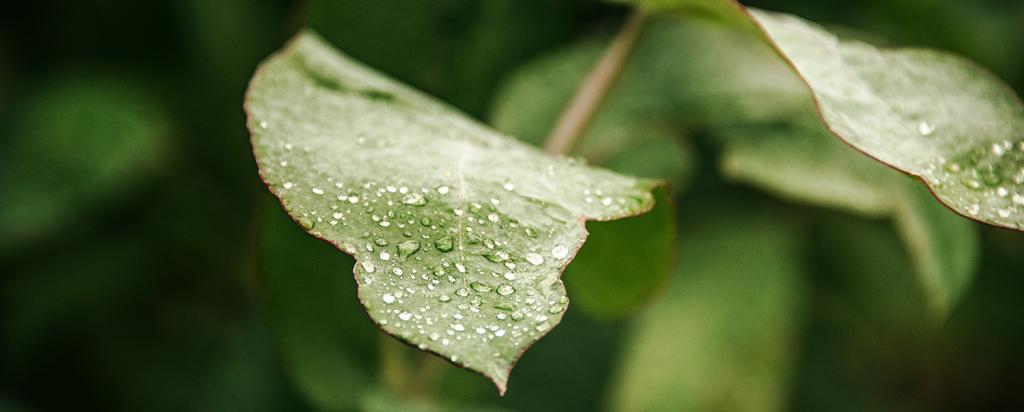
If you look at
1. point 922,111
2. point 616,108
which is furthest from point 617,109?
point 922,111

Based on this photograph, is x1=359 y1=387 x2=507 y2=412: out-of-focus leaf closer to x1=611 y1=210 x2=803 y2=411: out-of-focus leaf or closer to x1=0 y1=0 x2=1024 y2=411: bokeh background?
x1=0 y1=0 x2=1024 y2=411: bokeh background

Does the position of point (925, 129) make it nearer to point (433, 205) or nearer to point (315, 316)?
point (433, 205)

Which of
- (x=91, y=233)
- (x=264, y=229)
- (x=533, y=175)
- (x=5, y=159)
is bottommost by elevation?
(x=91, y=233)

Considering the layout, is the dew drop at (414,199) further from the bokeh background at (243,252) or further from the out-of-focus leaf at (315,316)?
the bokeh background at (243,252)

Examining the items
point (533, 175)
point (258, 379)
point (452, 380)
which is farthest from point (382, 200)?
point (258, 379)

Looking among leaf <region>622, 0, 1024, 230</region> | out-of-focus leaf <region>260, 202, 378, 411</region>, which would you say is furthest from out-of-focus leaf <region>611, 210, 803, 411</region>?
leaf <region>622, 0, 1024, 230</region>

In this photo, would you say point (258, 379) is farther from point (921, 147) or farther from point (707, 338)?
point (921, 147)

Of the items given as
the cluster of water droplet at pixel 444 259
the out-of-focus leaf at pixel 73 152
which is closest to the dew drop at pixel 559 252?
the cluster of water droplet at pixel 444 259
